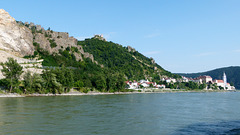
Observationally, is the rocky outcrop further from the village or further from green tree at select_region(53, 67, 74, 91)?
green tree at select_region(53, 67, 74, 91)

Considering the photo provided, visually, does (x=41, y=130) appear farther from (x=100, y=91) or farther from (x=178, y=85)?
(x=178, y=85)

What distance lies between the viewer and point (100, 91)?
75.2 meters

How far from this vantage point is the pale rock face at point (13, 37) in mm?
80438

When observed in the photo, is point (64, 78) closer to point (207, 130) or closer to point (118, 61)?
point (207, 130)

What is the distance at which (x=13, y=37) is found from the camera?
83562mm

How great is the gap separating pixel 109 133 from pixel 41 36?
318ft

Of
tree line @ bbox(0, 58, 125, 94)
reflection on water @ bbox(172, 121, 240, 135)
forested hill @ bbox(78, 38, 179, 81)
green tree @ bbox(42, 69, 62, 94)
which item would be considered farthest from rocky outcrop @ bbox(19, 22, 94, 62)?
reflection on water @ bbox(172, 121, 240, 135)

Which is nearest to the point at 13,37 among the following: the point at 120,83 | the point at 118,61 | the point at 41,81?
the point at 41,81

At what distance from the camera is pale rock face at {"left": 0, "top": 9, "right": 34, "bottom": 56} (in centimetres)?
8044

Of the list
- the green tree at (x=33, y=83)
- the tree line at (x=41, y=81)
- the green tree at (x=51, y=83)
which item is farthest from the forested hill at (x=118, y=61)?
the green tree at (x=33, y=83)

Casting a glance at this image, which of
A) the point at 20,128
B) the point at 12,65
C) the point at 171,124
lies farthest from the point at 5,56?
the point at 171,124

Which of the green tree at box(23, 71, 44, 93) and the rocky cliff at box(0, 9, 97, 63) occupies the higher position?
the rocky cliff at box(0, 9, 97, 63)

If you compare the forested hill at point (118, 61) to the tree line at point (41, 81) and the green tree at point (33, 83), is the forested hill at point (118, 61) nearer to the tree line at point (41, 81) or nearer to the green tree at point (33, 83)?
the tree line at point (41, 81)

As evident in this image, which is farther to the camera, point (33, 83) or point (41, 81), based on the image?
point (41, 81)
